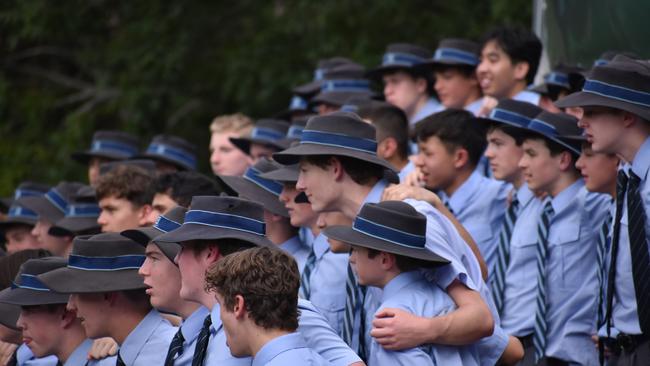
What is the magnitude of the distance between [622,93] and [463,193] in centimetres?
196

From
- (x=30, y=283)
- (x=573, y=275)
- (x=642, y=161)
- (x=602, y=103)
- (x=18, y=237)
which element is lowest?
(x=18, y=237)

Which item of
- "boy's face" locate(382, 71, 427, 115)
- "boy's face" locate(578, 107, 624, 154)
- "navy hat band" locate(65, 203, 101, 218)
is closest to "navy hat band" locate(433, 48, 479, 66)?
"boy's face" locate(382, 71, 427, 115)

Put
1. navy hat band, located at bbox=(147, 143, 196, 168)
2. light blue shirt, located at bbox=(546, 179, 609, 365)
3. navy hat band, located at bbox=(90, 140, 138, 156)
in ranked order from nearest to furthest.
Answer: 1. light blue shirt, located at bbox=(546, 179, 609, 365)
2. navy hat band, located at bbox=(147, 143, 196, 168)
3. navy hat band, located at bbox=(90, 140, 138, 156)

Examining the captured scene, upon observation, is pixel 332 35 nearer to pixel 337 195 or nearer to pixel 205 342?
pixel 337 195

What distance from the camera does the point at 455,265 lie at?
6.43m

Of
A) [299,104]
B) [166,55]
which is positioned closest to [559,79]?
[299,104]

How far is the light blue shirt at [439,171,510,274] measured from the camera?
28.7 ft

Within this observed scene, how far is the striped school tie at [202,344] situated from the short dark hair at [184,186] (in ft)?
8.90

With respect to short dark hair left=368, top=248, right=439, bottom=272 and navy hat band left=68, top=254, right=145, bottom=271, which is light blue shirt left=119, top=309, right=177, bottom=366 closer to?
navy hat band left=68, top=254, right=145, bottom=271

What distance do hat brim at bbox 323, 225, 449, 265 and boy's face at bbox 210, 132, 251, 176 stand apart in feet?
15.7

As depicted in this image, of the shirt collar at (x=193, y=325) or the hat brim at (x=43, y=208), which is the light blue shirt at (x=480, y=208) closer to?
the shirt collar at (x=193, y=325)

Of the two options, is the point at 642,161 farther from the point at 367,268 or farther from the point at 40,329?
the point at 40,329

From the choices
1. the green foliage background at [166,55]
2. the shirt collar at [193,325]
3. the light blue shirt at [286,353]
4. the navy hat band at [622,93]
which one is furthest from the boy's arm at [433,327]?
the green foliage background at [166,55]

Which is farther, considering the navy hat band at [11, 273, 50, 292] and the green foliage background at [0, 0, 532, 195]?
the green foliage background at [0, 0, 532, 195]
